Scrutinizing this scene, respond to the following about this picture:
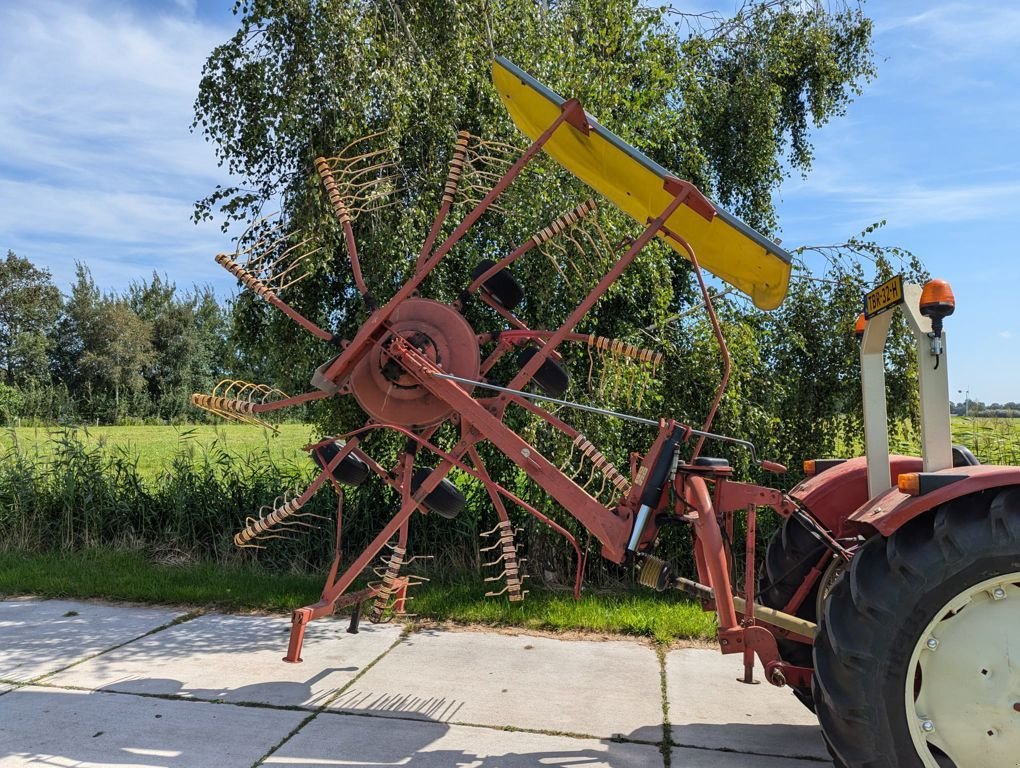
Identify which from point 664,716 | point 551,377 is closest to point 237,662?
point 664,716

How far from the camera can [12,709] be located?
12.4ft

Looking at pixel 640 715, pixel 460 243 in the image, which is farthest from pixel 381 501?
pixel 640 715

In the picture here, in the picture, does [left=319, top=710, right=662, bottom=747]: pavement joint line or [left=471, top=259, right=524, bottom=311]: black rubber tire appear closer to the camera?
[left=319, top=710, right=662, bottom=747]: pavement joint line

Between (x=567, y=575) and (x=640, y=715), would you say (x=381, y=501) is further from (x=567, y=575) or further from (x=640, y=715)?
(x=640, y=715)

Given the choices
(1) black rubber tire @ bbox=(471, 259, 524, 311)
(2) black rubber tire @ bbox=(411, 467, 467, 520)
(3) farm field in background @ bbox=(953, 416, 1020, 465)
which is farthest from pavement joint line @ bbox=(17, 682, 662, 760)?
(3) farm field in background @ bbox=(953, 416, 1020, 465)

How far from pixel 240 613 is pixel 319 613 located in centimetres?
220

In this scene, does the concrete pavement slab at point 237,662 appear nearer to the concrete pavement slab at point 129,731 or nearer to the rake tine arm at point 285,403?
the concrete pavement slab at point 129,731

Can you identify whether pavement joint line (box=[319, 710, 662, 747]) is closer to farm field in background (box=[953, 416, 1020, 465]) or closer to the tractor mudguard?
the tractor mudguard

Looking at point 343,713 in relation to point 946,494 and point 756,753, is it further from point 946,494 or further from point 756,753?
point 946,494

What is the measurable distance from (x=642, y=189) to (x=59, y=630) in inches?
180

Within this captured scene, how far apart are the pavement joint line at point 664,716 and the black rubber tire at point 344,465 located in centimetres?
192

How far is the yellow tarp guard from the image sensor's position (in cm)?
343

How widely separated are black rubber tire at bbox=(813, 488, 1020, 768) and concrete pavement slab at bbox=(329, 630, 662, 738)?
125 cm

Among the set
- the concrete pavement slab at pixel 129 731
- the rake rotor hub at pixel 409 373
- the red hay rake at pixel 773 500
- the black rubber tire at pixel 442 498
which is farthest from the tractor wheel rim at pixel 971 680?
the concrete pavement slab at pixel 129 731
